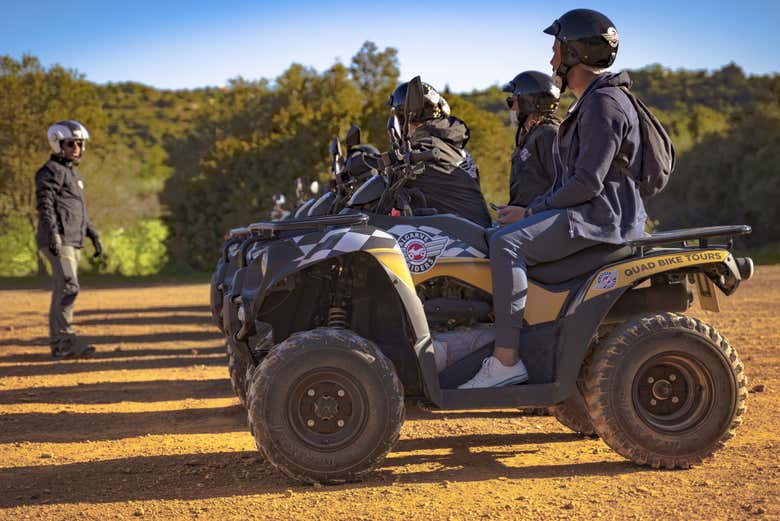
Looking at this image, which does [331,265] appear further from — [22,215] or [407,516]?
[22,215]

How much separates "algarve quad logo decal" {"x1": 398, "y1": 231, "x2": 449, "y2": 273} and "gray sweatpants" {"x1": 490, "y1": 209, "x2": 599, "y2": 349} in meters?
0.31

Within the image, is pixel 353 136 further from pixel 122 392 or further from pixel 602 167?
pixel 122 392

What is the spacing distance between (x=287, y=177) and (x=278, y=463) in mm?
26787

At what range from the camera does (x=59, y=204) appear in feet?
37.6

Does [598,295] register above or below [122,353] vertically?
above

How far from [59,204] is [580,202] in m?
7.75

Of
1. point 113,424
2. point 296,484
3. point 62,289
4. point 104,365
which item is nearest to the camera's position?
point 296,484

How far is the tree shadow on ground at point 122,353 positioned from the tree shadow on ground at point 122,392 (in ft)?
7.23

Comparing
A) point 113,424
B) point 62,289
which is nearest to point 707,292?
point 113,424

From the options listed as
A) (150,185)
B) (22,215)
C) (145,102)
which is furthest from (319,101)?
(145,102)

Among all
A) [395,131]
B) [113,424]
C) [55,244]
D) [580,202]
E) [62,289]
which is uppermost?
[395,131]

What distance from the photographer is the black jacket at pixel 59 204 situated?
36.9ft

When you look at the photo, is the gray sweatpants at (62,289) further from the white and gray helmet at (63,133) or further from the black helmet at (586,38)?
the black helmet at (586,38)

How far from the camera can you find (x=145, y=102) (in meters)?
122
